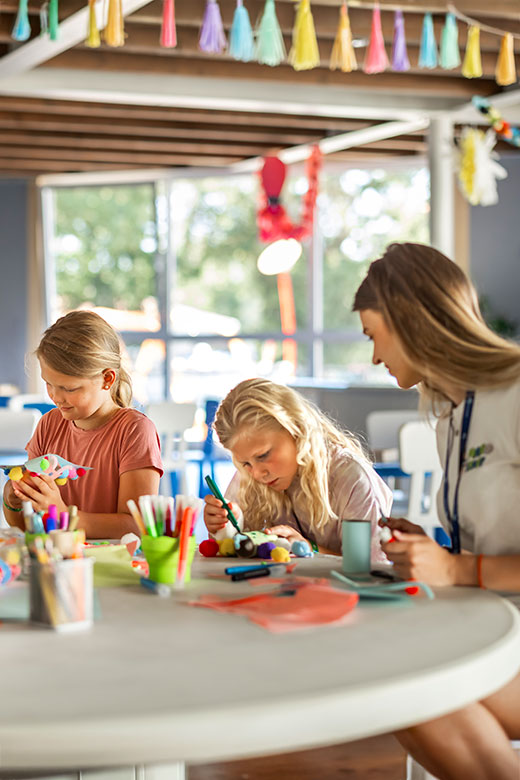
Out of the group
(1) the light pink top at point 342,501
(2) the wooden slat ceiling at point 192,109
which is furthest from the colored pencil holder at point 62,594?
(2) the wooden slat ceiling at point 192,109

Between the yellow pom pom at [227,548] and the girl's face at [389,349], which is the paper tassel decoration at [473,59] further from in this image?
the yellow pom pom at [227,548]

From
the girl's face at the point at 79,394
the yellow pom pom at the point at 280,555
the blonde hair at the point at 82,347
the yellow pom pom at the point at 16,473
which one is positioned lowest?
the yellow pom pom at the point at 280,555

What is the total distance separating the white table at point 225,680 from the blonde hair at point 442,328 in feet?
1.39

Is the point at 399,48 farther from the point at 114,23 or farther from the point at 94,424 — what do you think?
the point at 94,424

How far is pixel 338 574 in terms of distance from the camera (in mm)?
1557

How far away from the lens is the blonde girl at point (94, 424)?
7.65 ft

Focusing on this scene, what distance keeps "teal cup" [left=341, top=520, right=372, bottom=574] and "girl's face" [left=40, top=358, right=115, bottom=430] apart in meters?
0.96

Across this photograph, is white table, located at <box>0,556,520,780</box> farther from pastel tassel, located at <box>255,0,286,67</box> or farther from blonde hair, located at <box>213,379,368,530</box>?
pastel tassel, located at <box>255,0,286,67</box>

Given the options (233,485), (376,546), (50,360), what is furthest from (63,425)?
(376,546)

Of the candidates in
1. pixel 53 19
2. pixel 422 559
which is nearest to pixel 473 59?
pixel 53 19

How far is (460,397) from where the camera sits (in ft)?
5.62

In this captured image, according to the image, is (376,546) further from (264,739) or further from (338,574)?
(264,739)

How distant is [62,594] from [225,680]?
302mm

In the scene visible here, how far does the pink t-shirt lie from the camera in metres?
2.35
